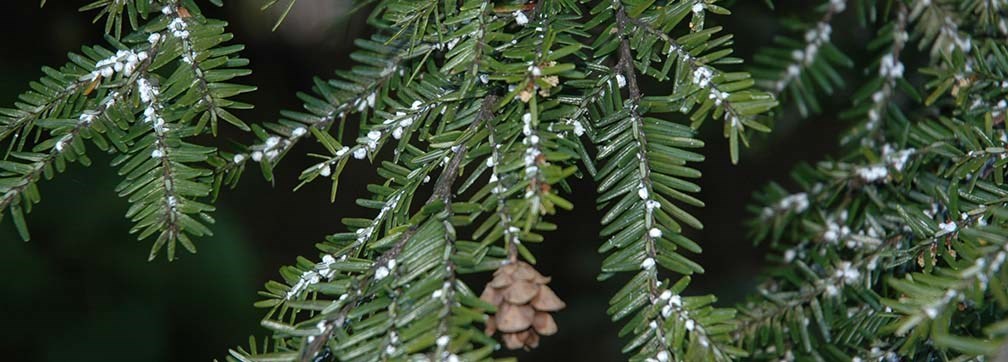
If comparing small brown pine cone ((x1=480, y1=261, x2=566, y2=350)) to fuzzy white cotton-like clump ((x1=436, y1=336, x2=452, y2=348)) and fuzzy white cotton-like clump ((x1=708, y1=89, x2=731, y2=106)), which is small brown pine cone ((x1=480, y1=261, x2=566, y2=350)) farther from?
fuzzy white cotton-like clump ((x1=708, y1=89, x2=731, y2=106))

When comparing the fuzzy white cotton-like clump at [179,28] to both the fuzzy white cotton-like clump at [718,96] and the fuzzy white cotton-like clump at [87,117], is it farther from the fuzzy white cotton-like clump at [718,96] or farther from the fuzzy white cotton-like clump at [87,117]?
the fuzzy white cotton-like clump at [718,96]

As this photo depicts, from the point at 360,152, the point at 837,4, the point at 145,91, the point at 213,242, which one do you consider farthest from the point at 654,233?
the point at 213,242

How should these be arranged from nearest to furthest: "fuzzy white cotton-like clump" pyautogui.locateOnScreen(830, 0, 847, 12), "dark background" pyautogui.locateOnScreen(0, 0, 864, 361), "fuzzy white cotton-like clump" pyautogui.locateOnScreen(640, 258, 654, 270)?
"fuzzy white cotton-like clump" pyautogui.locateOnScreen(640, 258, 654, 270) → "fuzzy white cotton-like clump" pyautogui.locateOnScreen(830, 0, 847, 12) → "dark background" pyautogui.locateOnScreen(0, 0, 864, 361)

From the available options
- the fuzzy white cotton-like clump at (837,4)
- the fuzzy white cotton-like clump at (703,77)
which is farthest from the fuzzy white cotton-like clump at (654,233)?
the fuzzy white cotton-like clump at (837,4)

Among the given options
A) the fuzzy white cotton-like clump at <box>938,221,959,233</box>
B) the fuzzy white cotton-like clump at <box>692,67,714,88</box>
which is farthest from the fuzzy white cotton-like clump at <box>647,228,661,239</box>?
the fuzzy white cotton-like clump at <box>938,221,959,233</box>

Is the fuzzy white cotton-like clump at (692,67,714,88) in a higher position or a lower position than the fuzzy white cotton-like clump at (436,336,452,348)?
higher

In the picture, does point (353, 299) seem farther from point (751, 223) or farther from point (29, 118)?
point (751, 223)

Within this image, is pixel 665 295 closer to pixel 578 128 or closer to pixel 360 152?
pixel 578 128
